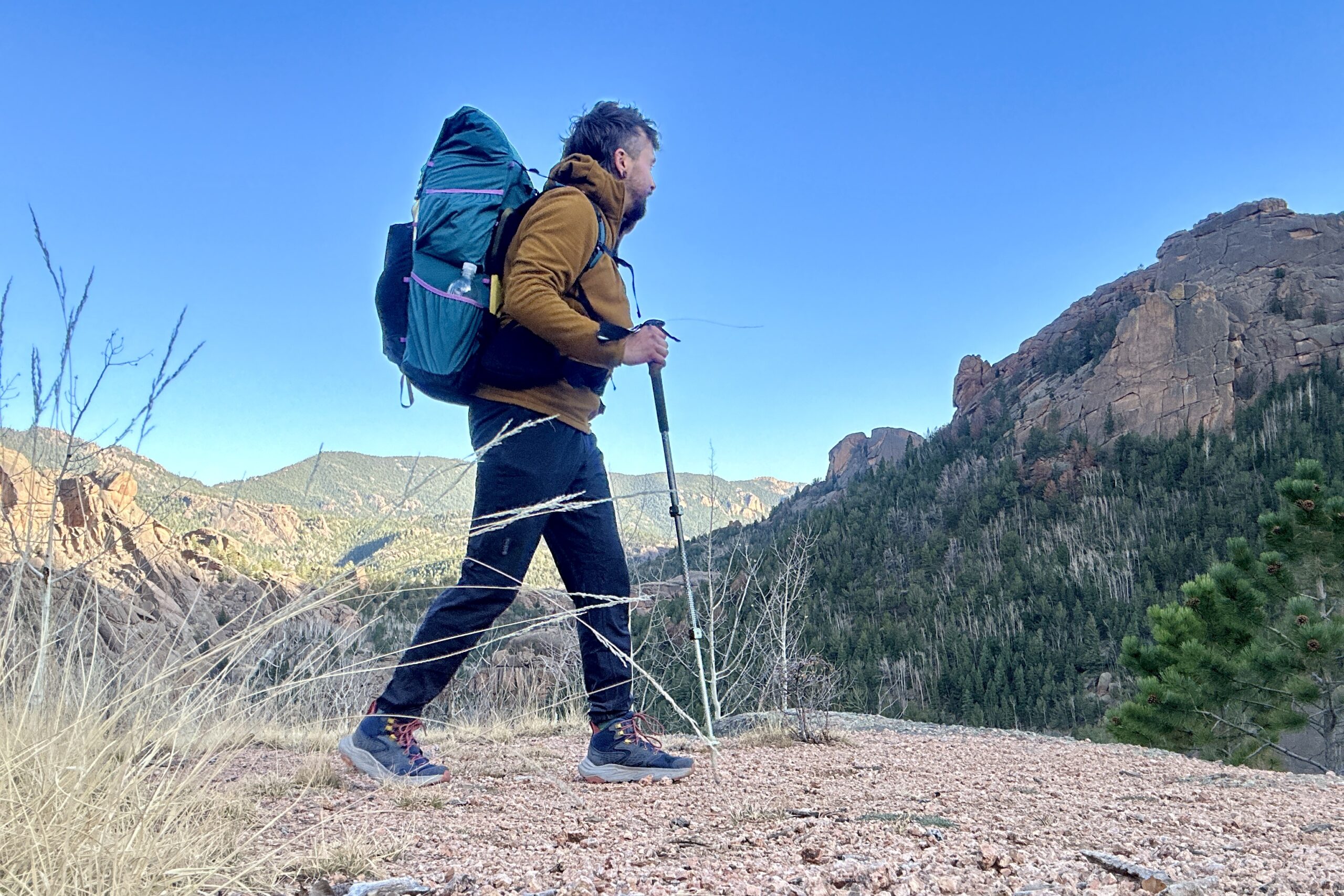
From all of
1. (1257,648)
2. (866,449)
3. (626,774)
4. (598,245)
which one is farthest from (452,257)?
(866,449)

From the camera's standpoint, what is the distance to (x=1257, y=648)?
29.6 ft

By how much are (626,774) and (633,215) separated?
5.54ft

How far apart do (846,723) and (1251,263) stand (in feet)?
237

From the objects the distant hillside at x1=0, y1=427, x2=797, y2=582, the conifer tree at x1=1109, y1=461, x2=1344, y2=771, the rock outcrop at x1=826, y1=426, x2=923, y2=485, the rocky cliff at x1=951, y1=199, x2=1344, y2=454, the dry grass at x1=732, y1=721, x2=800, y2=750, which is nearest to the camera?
the distant hillside at x1=0, y1=427, x2=797, y2=582

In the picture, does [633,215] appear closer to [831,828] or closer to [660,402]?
[660,402]

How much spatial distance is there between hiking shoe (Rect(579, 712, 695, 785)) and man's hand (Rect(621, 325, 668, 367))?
1.06 meters

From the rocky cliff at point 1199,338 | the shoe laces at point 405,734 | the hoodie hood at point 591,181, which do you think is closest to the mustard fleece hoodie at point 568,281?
the hoodie hood at point 591,181

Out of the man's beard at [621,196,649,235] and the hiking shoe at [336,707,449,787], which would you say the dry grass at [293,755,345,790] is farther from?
the man's beard at [621,196,649,235]

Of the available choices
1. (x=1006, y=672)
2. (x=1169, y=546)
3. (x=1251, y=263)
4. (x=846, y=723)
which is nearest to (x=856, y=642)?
(x=1006, y=672)

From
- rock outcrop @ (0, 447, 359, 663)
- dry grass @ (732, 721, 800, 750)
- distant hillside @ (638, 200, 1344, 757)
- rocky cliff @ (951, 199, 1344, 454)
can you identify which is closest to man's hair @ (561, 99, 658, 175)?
rock outcrop @ (0, 447, 359, 663)

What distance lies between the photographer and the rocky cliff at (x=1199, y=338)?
5281 centimetres

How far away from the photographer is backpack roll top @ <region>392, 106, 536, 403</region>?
2.36 m

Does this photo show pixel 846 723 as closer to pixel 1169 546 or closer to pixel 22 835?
pixel 22 835

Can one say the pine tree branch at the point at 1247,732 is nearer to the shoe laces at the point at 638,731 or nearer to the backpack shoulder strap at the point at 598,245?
the shoe laces at the point at 638,731
